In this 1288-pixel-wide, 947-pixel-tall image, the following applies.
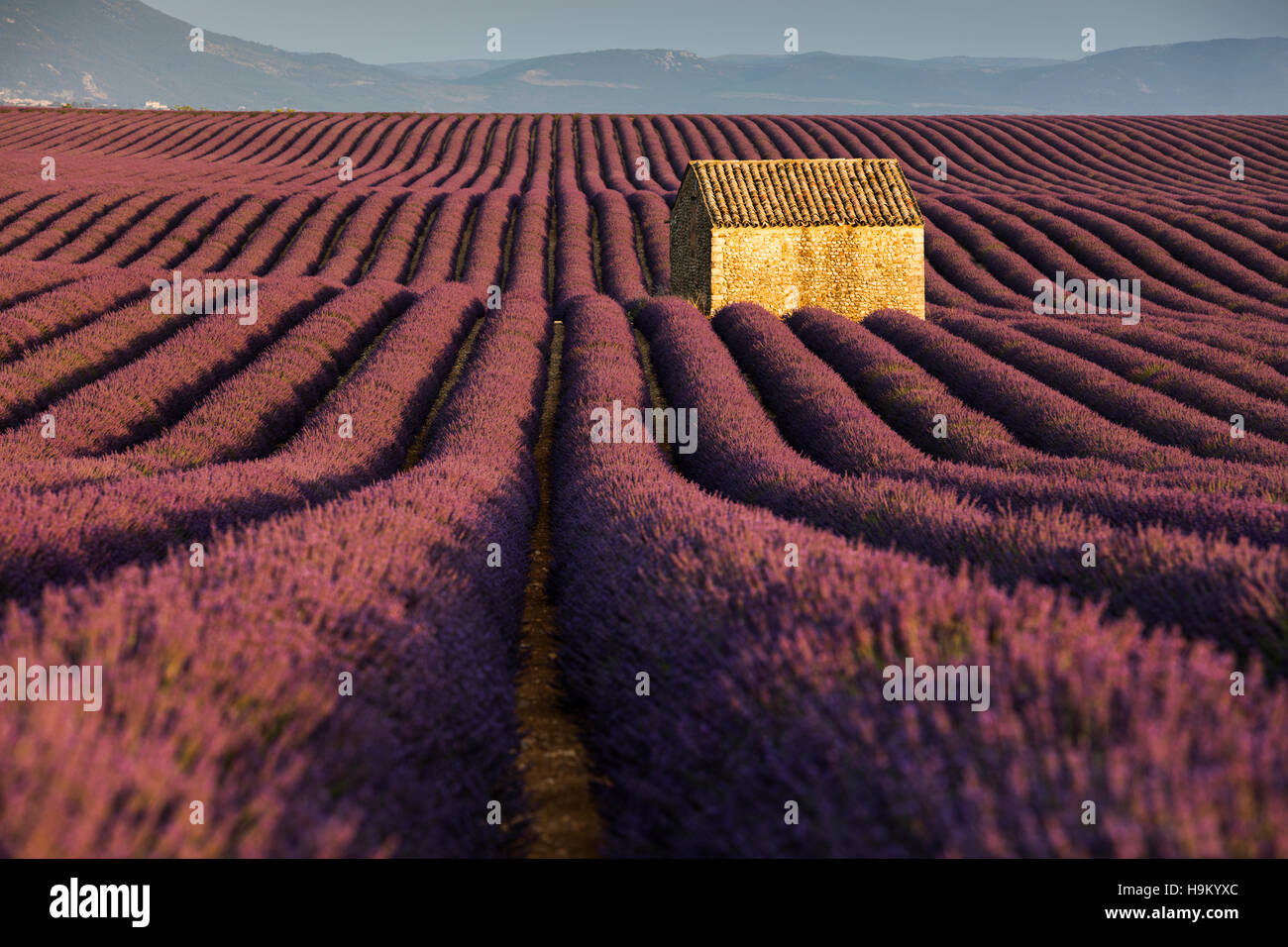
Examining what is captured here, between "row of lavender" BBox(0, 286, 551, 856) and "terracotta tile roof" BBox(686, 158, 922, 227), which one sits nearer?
"row of lavender" BBox(0, 286, 551, 856)

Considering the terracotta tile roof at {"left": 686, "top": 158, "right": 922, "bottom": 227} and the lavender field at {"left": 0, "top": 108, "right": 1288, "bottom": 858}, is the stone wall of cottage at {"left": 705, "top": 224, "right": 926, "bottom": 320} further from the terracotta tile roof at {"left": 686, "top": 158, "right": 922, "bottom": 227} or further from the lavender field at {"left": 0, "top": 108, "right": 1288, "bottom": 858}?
the lavender field at {"left": 0, "top": 108, "right": 1288, "bottom": 858}

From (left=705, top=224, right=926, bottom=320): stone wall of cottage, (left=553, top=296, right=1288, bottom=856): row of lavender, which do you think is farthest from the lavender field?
(left=705, top=224, right=926, bottom=320): stone wall of cottage

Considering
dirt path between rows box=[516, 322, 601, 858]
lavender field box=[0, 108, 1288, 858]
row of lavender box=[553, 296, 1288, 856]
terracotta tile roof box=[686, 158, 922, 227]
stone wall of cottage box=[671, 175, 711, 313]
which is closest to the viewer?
row of lavender box=[553, 296, 1288, 856]

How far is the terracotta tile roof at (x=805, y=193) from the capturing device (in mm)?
17922

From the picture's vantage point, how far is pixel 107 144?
146ft

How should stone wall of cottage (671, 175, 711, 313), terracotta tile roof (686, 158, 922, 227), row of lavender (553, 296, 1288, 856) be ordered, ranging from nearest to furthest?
row of lavender (553, 296, 1288, 856) → terracotta tile roof (686, 158, 922, 227) → stone wall of cottage (671, 175, 711, 313)

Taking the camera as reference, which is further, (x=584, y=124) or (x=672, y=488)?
(x=584, y=124)

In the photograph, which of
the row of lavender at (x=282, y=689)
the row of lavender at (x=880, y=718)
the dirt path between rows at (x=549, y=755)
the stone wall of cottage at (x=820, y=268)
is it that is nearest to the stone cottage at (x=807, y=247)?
the stone wall of cottage at (x=820, y=268)

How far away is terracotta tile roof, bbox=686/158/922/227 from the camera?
1792cm

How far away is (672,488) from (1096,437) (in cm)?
558

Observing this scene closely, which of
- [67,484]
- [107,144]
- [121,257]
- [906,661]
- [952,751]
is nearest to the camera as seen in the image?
[952,751]

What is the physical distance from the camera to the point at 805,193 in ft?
61.7
